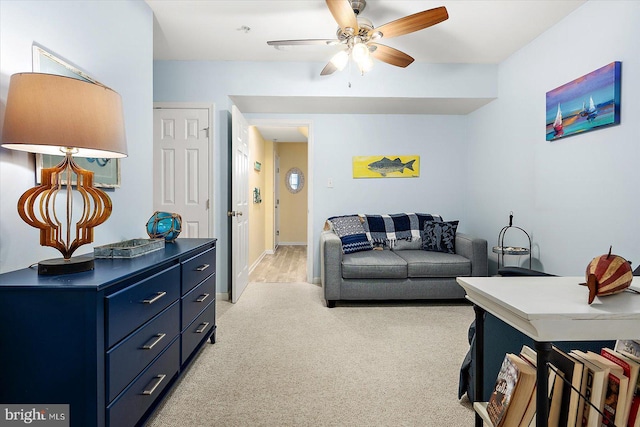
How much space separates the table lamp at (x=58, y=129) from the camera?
1097mm

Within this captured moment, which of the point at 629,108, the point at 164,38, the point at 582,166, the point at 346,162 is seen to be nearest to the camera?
the point at 629,108

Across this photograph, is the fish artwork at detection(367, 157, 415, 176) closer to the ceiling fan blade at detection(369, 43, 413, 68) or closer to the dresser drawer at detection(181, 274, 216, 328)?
the ceiling fan blade at detection(369, 43, 413, 68)

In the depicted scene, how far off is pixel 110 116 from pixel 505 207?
3528 mm

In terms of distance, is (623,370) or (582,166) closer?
(623,370)

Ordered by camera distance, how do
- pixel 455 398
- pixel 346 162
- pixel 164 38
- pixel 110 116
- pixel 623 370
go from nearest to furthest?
pixel 623 370, pixel 110 116, pixel 455 398, pixel 164 38, pixel 346 162

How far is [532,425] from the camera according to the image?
0.99m

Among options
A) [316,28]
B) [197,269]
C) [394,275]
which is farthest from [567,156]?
[197,269]

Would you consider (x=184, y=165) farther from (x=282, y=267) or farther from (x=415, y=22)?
(x=415, y=22)

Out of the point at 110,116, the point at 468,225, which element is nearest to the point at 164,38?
the point at 110,116

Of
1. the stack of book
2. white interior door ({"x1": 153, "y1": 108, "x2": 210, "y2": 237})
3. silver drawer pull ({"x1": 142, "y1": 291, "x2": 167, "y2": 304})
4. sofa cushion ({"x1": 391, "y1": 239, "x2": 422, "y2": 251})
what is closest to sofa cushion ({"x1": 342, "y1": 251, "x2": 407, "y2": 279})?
sofa cushion ({"x1": 391, "y1": 239, "x2": 422, "y2": 251})

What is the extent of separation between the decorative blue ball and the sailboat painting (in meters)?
2.93

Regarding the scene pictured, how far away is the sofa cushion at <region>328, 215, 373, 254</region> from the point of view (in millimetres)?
3543

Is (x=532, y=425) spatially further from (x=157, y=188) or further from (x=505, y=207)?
(x=157, y=188)

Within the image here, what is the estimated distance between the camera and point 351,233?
11.9 ft
